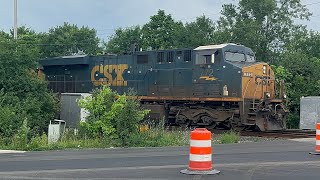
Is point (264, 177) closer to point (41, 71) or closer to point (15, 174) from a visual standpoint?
point (15, 174)

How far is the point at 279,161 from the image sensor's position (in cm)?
1170

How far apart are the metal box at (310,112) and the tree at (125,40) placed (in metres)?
31.0

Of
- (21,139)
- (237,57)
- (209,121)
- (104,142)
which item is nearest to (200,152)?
(104,142)

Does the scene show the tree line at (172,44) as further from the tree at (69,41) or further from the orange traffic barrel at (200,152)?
the orange traffic barrel at (200,152)

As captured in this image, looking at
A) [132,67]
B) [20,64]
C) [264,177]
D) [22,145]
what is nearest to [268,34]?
[132,67]

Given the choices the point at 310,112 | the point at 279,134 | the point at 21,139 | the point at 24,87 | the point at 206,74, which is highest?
the point at 206,74

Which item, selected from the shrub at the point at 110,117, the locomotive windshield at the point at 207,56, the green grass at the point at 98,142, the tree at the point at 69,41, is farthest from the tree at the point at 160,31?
the green grass at the point at 98,142

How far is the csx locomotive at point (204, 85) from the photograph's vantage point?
73.5ft

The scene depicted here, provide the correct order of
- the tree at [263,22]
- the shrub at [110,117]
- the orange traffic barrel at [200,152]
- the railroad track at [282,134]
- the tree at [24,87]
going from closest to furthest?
the orange traffic barrel at [200,152], the shrub at [110,117], the tree at [24,87], the railroad track at [282,134], the tree at [263,22]

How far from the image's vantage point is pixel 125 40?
57469 mm

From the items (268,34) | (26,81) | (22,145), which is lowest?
(22,145)

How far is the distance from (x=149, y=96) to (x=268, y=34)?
24.1 m

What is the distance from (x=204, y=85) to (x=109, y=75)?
5.66 meters

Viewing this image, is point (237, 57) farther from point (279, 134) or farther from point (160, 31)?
point (160, 31)
